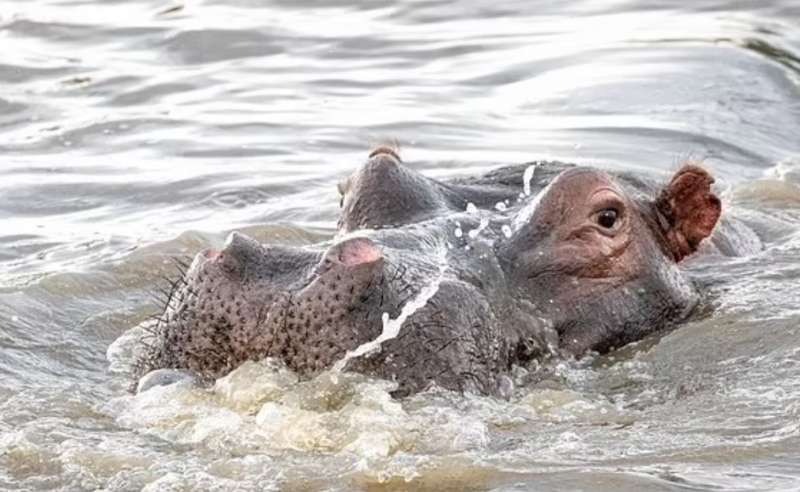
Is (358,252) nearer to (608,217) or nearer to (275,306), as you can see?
(275,306)

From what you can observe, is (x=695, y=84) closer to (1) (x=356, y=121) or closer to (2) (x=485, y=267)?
(1) (x=356, y=121)

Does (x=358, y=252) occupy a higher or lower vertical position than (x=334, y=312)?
higher

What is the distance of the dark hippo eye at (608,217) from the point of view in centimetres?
714

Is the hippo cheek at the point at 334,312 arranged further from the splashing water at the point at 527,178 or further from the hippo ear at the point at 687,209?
the hippo ear at the point at 687,209

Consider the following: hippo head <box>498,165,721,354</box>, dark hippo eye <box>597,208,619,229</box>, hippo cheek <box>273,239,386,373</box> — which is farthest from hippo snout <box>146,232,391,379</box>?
dark hippo eye <box>597,208,619,229</box>

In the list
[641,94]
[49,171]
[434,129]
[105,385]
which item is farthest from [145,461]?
[641,94]

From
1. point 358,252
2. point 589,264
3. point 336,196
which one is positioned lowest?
point 336,196

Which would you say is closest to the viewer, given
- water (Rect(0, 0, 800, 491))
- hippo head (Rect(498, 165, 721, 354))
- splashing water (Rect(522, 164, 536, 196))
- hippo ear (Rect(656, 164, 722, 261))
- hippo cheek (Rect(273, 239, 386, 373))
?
water (Rect(0, 0, 800, 491))

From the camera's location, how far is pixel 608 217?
282 inches

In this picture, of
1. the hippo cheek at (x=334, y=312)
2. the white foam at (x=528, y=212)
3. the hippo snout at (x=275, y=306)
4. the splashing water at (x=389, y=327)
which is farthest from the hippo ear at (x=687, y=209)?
the hippo cheek at (x=334, y=312)

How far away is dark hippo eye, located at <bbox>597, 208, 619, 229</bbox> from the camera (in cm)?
714

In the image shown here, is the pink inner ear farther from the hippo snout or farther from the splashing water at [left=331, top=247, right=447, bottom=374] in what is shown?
the splashing water at [left=331, top=247, right=447, bottom=374]

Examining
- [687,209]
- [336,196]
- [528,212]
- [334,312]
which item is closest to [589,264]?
[528,212]

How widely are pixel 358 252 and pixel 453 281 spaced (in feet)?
1.75
